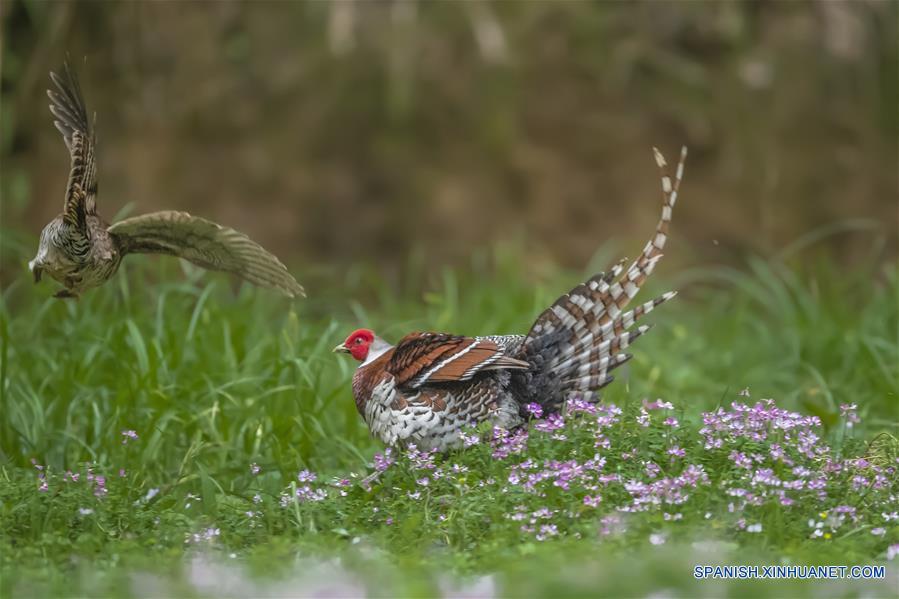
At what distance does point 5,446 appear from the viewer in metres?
6.00

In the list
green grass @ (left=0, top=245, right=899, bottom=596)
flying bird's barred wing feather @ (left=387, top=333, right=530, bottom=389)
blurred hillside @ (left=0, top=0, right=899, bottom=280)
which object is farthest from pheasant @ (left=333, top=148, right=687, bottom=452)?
blurred hillside @ (left=0, top=0, right=899, bottom=280)

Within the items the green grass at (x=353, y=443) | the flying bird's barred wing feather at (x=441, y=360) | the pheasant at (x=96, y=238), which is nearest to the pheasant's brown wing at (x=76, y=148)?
the pheasant at (x=96, y=238)

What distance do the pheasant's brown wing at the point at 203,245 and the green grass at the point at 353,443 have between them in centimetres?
92

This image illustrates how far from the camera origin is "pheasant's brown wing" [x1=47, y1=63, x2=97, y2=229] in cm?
457

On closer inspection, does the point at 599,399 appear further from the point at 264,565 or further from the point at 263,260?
the point at 264,565

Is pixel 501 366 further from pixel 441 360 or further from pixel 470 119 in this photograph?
pixel 470 119

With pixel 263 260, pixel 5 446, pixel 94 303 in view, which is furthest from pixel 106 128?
pixel 263 260

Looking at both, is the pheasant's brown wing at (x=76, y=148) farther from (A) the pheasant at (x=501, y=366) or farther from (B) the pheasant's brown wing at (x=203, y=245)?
(A) the pheasant at (x=501, y=366)

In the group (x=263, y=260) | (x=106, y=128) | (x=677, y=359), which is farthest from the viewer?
(x=106, y=128)

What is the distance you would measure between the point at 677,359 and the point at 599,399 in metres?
2.90

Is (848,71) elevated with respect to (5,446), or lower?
elevated

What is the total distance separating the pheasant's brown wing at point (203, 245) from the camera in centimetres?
483

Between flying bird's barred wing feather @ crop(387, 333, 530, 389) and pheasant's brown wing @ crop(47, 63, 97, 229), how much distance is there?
1.39m

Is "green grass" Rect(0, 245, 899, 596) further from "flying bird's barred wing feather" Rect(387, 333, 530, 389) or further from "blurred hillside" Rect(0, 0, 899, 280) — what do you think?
"blurred hillside" Rect(0, 0, 899, 280)
